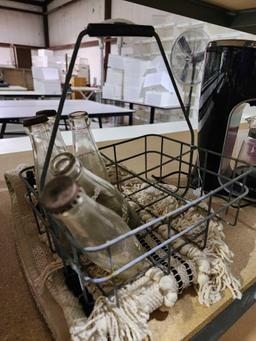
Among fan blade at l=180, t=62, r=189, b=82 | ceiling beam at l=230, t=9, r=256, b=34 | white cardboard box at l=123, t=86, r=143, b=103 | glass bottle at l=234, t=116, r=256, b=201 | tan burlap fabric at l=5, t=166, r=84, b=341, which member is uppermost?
ceiling beam at l=230, t=9, r=256, b=34

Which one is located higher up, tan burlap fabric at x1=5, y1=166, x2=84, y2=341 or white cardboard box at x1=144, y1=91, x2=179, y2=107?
tan burlap fabric at x1=5, y1=166, x2=84, y2=341

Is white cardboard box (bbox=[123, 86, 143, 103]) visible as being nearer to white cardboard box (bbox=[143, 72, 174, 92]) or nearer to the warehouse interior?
white cardboard box (bbox=[143, 72, 174, 92])

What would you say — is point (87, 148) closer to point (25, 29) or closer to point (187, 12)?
point (187, 12)

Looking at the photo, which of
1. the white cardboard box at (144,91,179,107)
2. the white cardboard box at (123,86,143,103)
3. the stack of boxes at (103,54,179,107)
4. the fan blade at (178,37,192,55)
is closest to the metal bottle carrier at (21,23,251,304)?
the fan blade at (178,37,192,55)

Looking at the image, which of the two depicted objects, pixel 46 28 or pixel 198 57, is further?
pixel 46 28

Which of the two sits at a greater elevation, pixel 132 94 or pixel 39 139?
pixel 39 139

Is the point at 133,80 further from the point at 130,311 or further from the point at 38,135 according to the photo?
the point at 130,311

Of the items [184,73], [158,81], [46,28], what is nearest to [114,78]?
[158,81]

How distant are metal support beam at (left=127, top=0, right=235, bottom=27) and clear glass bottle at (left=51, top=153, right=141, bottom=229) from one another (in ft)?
0.99

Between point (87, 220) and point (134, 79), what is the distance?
3924 mm

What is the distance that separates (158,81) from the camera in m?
3.41

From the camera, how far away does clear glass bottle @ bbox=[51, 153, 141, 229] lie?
0.19 meters

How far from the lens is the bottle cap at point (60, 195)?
0.14 meters

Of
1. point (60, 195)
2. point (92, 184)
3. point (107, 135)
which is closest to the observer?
point (60, 195)
